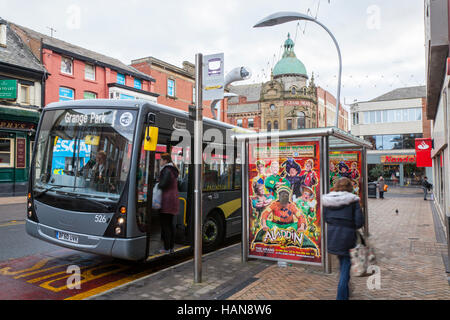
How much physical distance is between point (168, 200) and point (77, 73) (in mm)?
22442

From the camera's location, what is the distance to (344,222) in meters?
4.32

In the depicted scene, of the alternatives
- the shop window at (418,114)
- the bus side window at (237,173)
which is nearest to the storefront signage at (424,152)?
the bus side window at (237,173)

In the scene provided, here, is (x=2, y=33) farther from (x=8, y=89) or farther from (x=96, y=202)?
(x=96, y=202)

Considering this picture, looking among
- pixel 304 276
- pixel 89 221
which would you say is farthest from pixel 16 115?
pixel 304 276

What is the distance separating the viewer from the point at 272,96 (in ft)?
223

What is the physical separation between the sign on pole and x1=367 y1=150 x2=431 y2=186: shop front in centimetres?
3902

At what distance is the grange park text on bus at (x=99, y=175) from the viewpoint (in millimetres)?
5262

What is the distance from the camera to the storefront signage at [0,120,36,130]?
20239 mm

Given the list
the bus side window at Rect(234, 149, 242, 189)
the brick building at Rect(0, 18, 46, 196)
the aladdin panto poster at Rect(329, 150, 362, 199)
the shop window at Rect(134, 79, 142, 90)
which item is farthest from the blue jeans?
the shop window at Rect(134, 79, 142, 90)

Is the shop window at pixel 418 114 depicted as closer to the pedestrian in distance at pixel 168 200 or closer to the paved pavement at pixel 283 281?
the paved pavement at pixel 283 281

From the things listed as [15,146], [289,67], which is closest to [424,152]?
[15,146]

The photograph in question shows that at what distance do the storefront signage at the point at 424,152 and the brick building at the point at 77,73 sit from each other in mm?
21099

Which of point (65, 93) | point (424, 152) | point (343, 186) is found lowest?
point (343, 186)
